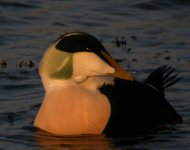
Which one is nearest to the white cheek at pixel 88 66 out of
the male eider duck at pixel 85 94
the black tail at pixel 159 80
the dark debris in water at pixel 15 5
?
the male eider duck at pixel 85 94

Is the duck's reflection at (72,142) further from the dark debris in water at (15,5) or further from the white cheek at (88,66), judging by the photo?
the dark debris in water at (15,5)

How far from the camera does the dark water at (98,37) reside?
399 inches

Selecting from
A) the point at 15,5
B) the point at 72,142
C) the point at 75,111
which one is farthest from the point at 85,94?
the point at 15,5

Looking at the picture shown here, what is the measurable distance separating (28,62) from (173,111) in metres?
2.94

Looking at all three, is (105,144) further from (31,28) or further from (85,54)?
(31,28)

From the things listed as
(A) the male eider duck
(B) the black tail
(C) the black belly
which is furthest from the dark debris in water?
(A) the male eider duck

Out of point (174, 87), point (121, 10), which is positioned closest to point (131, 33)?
point (121, 10)

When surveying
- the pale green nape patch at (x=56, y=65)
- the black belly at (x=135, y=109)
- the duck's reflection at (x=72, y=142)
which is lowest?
the duck's reflection at (x=72, y=142)

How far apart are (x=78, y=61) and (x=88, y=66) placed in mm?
140

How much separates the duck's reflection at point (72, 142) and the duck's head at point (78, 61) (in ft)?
1.89

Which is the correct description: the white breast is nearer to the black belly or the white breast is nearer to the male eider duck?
the male eider duck

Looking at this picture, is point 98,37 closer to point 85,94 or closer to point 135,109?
point 135,109

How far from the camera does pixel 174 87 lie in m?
12.2

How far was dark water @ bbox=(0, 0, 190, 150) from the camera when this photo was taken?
1014 centimetres
